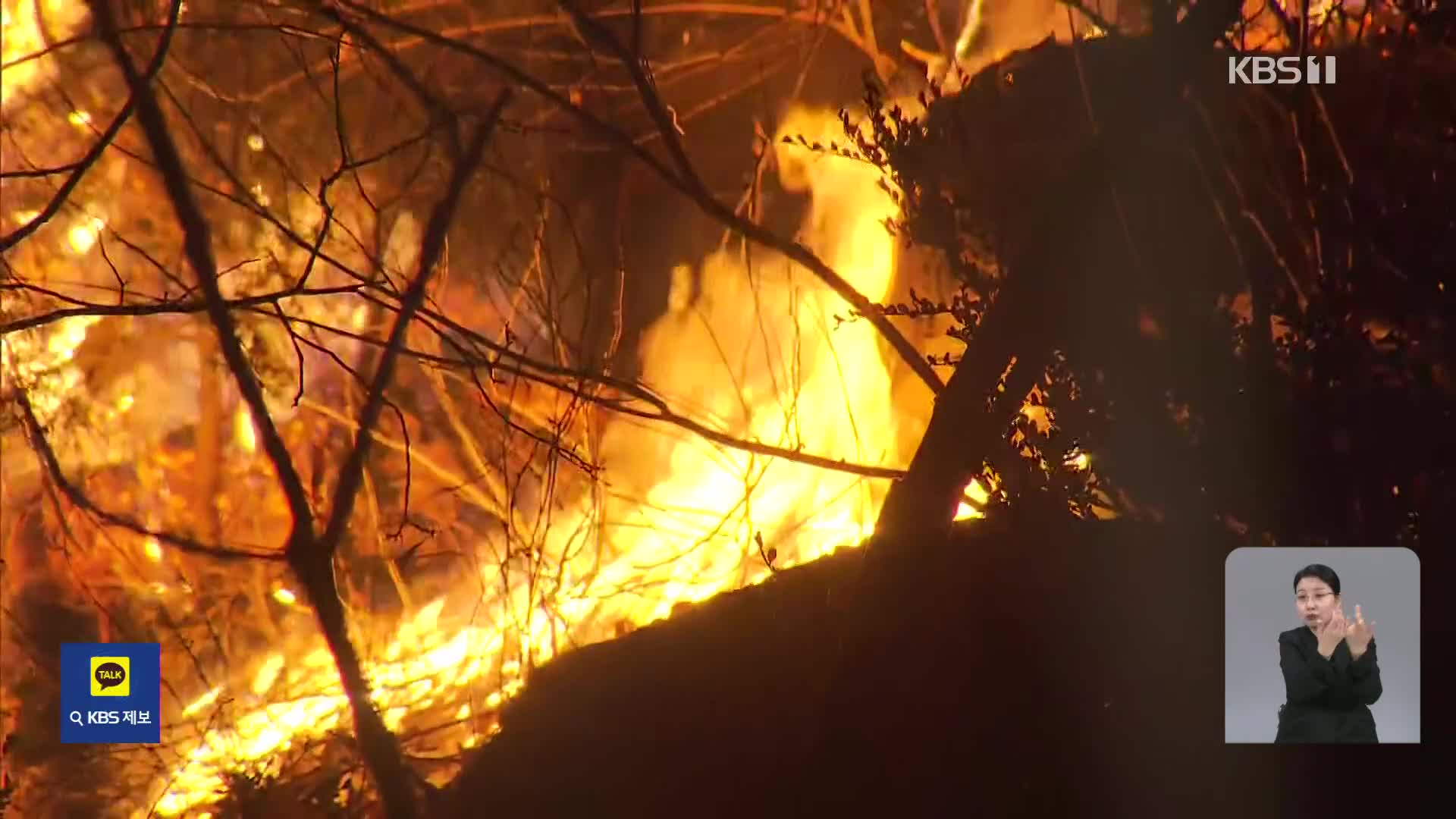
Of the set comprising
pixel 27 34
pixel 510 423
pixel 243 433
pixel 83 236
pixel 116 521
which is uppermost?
pixel 27 34

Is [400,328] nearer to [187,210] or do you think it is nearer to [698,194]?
[187,210]

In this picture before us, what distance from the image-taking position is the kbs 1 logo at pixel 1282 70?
1938mm

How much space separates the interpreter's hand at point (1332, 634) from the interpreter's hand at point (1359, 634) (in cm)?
1

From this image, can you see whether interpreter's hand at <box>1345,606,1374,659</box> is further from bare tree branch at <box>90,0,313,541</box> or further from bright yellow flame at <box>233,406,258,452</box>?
bright yellow flame at <box>233,406,258,452</box>

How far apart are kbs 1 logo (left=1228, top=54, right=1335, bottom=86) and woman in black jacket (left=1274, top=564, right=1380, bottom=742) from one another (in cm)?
93

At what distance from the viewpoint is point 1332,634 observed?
6.14 ft

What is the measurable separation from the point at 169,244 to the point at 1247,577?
12.8 feet

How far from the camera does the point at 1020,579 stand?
84.7 inches

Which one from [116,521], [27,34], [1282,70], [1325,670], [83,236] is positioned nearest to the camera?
[1325,670]

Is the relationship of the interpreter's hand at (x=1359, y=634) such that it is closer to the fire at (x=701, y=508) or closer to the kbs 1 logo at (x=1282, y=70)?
the kbs 1 logo at (x=1282, y=70)

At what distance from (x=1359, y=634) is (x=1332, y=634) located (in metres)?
0.05

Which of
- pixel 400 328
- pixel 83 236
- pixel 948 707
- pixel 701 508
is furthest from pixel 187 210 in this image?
pixel 83 236

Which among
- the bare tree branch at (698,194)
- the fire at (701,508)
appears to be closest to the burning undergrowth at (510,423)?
the fire at (701,508)

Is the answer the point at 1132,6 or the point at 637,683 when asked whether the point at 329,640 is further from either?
the point at 1132,6
